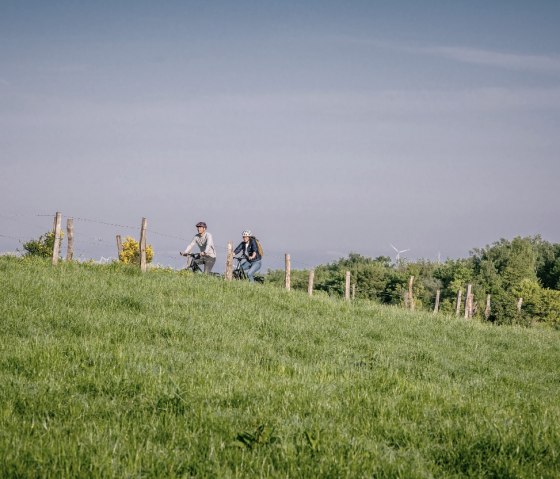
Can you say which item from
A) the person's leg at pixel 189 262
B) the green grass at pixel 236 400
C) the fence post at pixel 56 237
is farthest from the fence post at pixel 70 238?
the green grass at pixel 236 400

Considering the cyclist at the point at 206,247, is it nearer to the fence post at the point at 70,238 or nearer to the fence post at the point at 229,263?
the fence post at the point at 229,263

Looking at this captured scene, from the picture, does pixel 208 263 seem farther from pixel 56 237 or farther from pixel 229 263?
pixel 56 237

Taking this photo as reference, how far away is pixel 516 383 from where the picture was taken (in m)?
10.5

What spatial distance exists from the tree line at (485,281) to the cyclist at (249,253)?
1627 inches

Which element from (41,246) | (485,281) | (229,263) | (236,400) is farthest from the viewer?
(485,281)

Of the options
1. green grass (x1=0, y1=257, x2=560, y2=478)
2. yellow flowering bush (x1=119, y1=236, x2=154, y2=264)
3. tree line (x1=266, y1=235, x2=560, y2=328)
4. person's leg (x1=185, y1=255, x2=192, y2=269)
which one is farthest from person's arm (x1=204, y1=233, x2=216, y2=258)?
tree line (x1=266, y1=235, x2=560, y2=328)

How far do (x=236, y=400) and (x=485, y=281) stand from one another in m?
87.8

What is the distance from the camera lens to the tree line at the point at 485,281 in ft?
231

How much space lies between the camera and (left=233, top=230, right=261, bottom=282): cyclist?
896 inches

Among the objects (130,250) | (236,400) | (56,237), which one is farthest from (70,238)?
(130,250)

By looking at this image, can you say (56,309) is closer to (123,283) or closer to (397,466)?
(123,283)

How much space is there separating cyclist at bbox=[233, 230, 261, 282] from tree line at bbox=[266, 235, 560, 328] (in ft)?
136

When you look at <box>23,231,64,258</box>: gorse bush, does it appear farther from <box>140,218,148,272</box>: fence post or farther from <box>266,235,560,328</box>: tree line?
<box>266,235,560,328</box>: tree line

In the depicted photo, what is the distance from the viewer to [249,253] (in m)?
22.9
